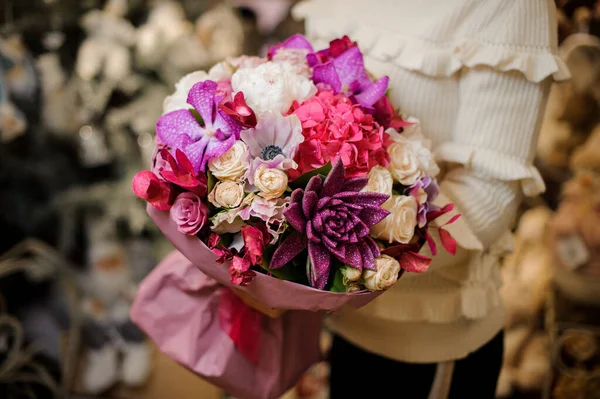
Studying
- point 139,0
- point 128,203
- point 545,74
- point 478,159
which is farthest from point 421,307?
point 139,0

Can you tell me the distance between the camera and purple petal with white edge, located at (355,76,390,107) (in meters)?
0.78

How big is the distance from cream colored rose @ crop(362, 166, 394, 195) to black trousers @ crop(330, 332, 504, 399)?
0.51m

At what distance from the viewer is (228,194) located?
2.19ft

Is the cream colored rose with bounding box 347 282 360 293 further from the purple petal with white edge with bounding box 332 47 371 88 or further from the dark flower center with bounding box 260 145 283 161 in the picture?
the purple petal with white edge with bounding box 332 47 371 88

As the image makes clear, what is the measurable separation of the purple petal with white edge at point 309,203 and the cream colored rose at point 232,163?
0.28 feet

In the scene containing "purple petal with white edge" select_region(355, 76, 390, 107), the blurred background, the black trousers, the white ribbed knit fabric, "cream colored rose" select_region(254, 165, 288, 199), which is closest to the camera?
"cream colored rose" select_region(254, 165, 288, 199)

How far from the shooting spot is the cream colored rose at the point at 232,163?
68 cm

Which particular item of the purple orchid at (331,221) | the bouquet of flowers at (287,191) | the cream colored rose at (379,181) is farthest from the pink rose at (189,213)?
the cream colored rose at (379,181)

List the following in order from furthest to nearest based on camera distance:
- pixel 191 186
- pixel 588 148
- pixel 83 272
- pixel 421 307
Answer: pixel 83 272 < pixel 588 148 < pixel 421 307 < pixel 191 186

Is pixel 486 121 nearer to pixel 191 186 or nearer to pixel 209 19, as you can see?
pixel 191 186

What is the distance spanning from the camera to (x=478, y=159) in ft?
2.93

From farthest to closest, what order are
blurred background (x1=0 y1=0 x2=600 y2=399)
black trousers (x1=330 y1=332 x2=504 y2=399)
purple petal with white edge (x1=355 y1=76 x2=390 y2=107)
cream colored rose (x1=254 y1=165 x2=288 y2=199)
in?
blurred background (x1=0 y1=0 x2=600 y2=399), black trousers (x1=330 y1=332 x2=504 y2=399), purple petal with white edge (x1=355 y1=76 x2=390 y2=107), cream colored rose (x1=254 y1=165 x2=288 y2=199)

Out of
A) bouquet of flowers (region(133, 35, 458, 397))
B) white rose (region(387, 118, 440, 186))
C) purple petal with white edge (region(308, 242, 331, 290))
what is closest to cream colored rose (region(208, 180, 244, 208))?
bouquet of flowers (region(133, 35, 458, 397))

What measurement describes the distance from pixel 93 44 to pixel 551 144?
1.49 metres
